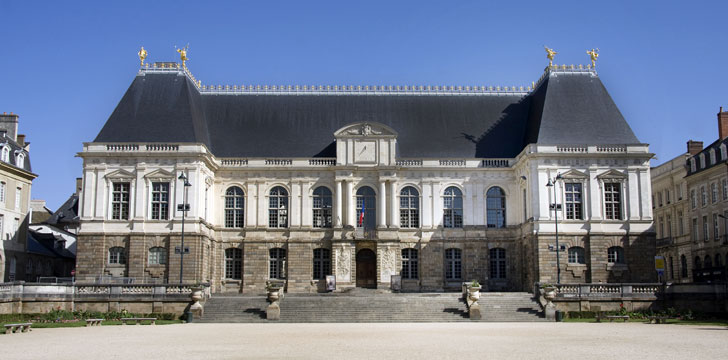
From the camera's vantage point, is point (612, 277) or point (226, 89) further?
point (226, 89)

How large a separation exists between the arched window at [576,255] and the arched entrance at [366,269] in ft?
39.0

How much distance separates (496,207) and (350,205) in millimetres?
9410

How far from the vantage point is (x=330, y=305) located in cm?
3734

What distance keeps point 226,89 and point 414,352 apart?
117 ft

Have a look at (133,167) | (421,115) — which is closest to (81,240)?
(133,167)

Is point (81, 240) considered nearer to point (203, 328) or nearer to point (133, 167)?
point (133, 167)

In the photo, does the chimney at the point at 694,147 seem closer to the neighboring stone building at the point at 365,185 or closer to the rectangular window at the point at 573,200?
the neighboring stone building at the point at 365,185

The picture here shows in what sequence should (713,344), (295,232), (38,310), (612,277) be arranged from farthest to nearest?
(295,232), (612,277), (38,310), (713,344)

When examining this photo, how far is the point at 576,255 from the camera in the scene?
1706 inches

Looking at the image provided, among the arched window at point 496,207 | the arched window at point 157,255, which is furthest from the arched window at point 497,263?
the arched window at point 157,255

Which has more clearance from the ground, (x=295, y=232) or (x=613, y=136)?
(x=613, y=136)

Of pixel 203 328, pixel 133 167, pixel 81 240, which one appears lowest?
pixel 203 328

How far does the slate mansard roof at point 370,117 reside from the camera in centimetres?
4581

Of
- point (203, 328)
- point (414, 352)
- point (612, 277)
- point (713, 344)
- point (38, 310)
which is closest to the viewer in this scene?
point (414, 352)
